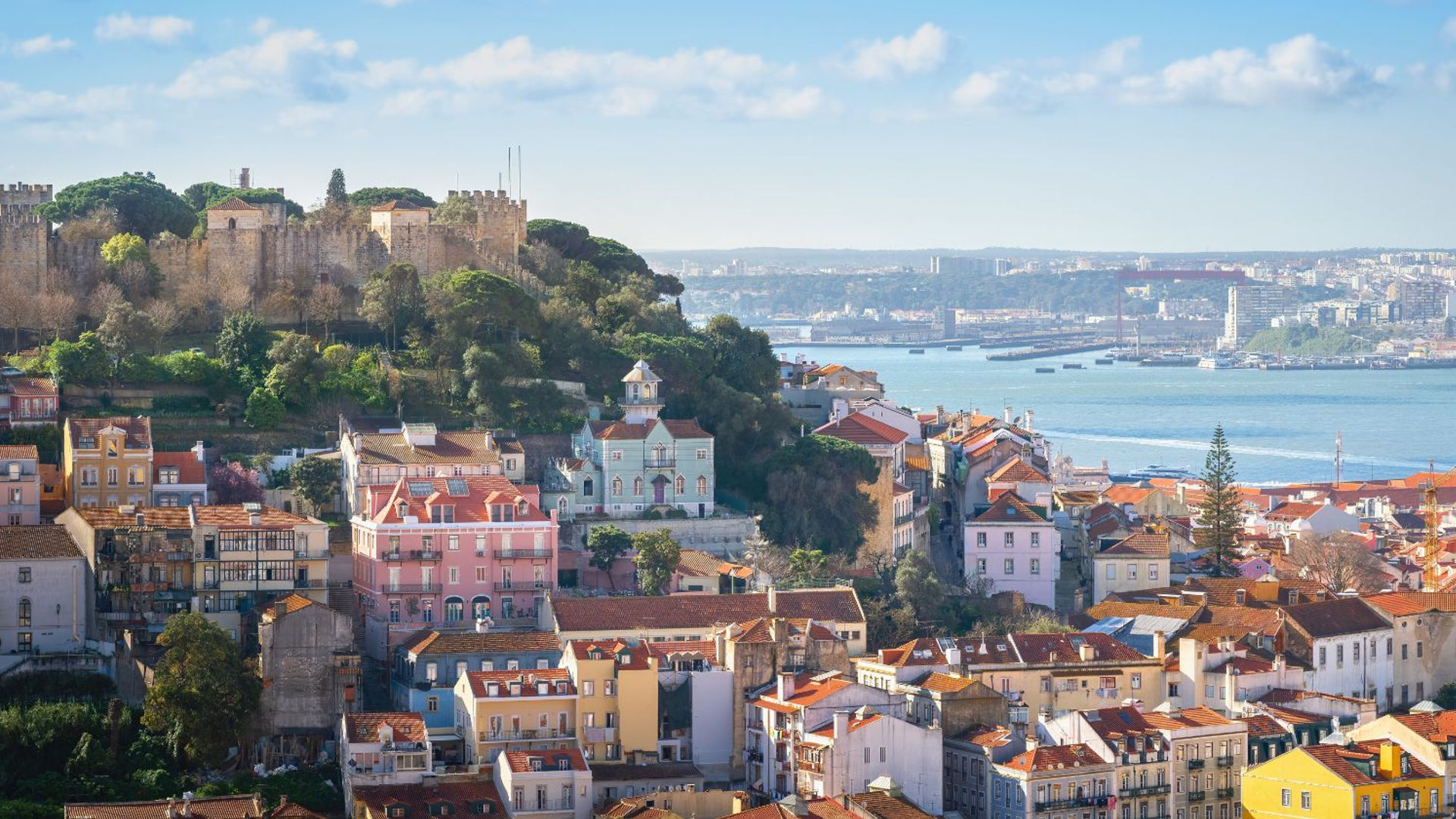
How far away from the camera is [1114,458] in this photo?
265ft

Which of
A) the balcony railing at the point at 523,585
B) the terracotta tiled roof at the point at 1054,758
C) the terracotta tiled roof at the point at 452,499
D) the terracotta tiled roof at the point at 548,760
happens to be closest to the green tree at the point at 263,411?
the terracotta tiled roof at the point at 452,499

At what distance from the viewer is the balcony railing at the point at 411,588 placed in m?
34.4

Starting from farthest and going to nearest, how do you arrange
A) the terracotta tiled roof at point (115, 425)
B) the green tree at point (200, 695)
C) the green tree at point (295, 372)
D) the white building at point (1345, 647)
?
the green tree at point (295, 372)
the terracotta tiled roof at point (115, 425)
the white building at point (1345, 647)
the green tree at point (200, 695)

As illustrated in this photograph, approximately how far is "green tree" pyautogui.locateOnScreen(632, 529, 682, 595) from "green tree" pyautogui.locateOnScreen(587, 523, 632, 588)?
0.51 metres

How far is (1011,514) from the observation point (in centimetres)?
4122

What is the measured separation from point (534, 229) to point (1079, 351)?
115m

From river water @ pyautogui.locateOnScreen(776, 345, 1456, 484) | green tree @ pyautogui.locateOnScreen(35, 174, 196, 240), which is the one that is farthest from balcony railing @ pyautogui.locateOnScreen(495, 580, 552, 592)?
river water @ pyautogui.locateOnScreen(776, 345, 1456, 484)

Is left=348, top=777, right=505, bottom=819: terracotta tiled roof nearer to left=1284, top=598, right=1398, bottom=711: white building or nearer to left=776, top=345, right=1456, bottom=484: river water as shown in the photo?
left=1284, top=598, right=1398, bottom=711: white building

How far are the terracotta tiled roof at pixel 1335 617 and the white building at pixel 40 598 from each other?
16.2 m

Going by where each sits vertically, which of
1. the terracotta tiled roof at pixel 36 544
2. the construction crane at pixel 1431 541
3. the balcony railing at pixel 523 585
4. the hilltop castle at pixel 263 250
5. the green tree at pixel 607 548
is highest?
the hilltop castle at pixel 263 250

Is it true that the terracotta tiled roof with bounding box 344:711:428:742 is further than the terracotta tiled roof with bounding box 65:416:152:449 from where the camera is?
No

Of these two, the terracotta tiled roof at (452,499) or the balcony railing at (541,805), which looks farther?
the terracotta tiled roof at (452,499)

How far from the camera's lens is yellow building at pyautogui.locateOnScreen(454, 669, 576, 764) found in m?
30.0

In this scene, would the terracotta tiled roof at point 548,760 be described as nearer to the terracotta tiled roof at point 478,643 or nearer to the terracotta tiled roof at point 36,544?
the terracotta tiled roof at point 478,643
